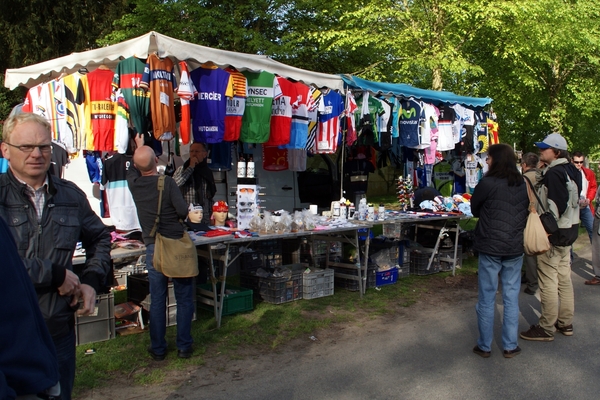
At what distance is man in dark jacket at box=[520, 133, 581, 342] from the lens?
18.3 ft

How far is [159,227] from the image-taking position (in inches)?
200

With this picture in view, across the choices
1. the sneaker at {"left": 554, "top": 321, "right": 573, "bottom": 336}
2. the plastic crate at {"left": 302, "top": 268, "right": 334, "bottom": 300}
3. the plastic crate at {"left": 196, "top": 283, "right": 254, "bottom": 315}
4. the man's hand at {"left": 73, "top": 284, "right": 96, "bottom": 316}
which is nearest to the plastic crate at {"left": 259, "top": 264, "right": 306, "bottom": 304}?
the plastic crate at {"left": 302, "top": 268, "right": 334, "bottom": 300}

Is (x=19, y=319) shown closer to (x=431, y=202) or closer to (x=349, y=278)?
(x=349, y=278)

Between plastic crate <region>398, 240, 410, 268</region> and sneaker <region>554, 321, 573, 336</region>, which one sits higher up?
plastic crate <region>398, 240, 410, 268</region>

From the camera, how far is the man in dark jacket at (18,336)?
1444mm

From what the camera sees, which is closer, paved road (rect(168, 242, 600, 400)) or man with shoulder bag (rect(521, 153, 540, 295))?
paved road (rect(168, 242, 600, 400))

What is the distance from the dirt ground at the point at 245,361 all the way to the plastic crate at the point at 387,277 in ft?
2.46

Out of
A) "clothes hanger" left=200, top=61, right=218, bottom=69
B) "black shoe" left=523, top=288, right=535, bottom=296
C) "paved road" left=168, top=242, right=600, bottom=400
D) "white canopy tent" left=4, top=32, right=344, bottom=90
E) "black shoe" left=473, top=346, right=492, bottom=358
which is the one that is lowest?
"black shoe" left=523, top=288, right=535, bottom=296

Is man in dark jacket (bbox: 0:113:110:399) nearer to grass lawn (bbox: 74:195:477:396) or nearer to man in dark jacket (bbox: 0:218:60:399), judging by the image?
man in dark jacket (bbox: 0:218:60:399)

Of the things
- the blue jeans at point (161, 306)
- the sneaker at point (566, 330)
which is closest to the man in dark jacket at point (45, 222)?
the blue jeans at point (161, 306)

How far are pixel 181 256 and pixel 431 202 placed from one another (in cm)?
597

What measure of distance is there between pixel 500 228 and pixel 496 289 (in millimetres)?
591

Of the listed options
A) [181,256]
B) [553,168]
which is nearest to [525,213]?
[553,168]

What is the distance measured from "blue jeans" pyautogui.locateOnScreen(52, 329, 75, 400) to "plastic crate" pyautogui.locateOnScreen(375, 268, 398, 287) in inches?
240
